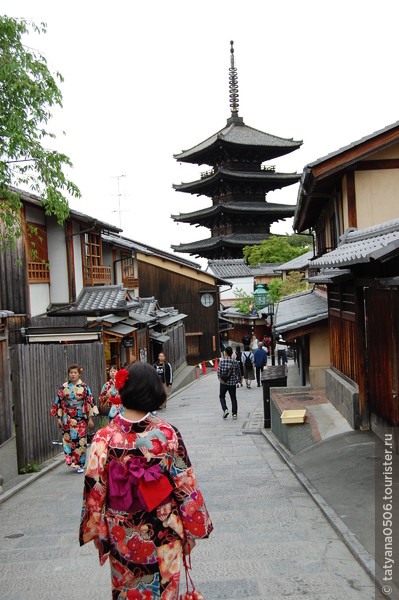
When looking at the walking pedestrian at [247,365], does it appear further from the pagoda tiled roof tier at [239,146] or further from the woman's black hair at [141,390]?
the pagoda tiled roof tier at [239,146]

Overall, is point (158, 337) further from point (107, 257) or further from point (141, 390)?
point (141, 390)

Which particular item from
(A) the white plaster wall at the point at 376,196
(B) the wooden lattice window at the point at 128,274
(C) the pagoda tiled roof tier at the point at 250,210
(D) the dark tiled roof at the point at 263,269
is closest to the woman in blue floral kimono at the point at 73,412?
(A) the white plaster wall at the point at 376,196

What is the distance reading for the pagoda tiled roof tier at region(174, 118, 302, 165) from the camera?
44.5 metres

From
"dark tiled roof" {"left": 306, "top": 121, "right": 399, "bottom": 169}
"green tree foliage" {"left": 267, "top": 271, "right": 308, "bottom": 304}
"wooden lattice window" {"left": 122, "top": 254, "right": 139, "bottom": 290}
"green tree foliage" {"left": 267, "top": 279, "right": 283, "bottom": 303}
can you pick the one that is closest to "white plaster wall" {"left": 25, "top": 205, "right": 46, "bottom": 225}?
"dark tiled roof" {"left": 306, "top": 121, "right": 399, "bottom": 169}

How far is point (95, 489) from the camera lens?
3.47 metres

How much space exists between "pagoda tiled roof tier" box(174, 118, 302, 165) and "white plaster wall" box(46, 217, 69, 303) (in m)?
28.4

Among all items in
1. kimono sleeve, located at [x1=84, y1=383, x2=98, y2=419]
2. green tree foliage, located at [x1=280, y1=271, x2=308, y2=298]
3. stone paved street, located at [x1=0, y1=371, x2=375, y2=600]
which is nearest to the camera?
stone paved street, located at [x1=0, y1=371, x2=375, y2=600]

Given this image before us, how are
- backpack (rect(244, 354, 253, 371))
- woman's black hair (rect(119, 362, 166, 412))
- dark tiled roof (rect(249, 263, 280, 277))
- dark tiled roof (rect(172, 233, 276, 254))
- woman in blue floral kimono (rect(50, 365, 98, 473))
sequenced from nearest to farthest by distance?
woman's black hair (rect(119, 362, 166, 412)) → woman in blue floral kimono (rect(50, 365, 98, 473)) → backpack (rect(244, 354, 253, 371)) → dark tiled roof (rect(249, 263, 280, 277)) → dark tiled roof (rect(172, 233, 276, 254))

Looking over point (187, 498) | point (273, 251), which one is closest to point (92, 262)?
point (187, 498)

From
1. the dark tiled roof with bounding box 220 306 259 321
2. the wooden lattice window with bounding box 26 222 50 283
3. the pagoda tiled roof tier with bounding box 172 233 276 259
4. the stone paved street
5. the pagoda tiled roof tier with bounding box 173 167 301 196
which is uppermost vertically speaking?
the pagoda tiled roof tier with bounding box 173 167 301 196

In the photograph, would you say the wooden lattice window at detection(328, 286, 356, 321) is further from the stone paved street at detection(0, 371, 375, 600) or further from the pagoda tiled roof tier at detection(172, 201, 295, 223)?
the pagoda tiled roof tier at detection(172, 201, 295, 223)

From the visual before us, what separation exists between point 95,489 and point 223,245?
4426 centimetres

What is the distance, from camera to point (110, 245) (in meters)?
24.8

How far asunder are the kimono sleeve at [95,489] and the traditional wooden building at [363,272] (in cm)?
328
